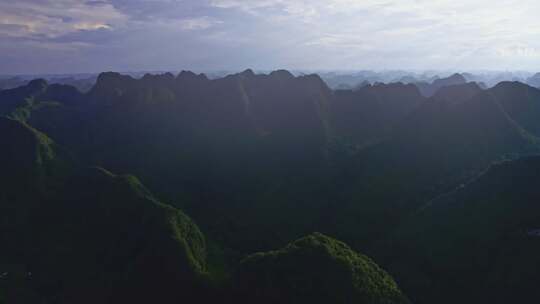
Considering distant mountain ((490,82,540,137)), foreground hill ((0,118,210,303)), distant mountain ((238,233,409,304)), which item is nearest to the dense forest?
distant mountain ((238,233,409,304))

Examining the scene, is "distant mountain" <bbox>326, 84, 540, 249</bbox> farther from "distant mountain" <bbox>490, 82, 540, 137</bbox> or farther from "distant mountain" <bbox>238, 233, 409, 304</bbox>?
"distant mountain" <bbox>238, 233, 409, 304</bbox>

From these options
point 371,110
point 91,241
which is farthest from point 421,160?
point 91,241

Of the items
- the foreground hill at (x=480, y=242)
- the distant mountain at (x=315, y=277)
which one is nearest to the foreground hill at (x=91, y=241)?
the distant mountain at (x=315, y=277)

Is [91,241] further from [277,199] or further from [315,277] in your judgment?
[315,277]

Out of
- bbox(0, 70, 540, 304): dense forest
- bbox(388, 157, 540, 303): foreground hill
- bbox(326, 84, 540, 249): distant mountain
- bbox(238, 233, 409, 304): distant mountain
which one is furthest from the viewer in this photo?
bbox(326, 84, 540, 249): distant mountain

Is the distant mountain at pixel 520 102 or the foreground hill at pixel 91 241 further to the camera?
the distant mountain at pixel 520 102

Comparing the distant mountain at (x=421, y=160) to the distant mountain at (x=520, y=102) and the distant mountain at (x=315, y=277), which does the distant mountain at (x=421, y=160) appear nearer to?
the distant mountain at (x=520, y=102)
